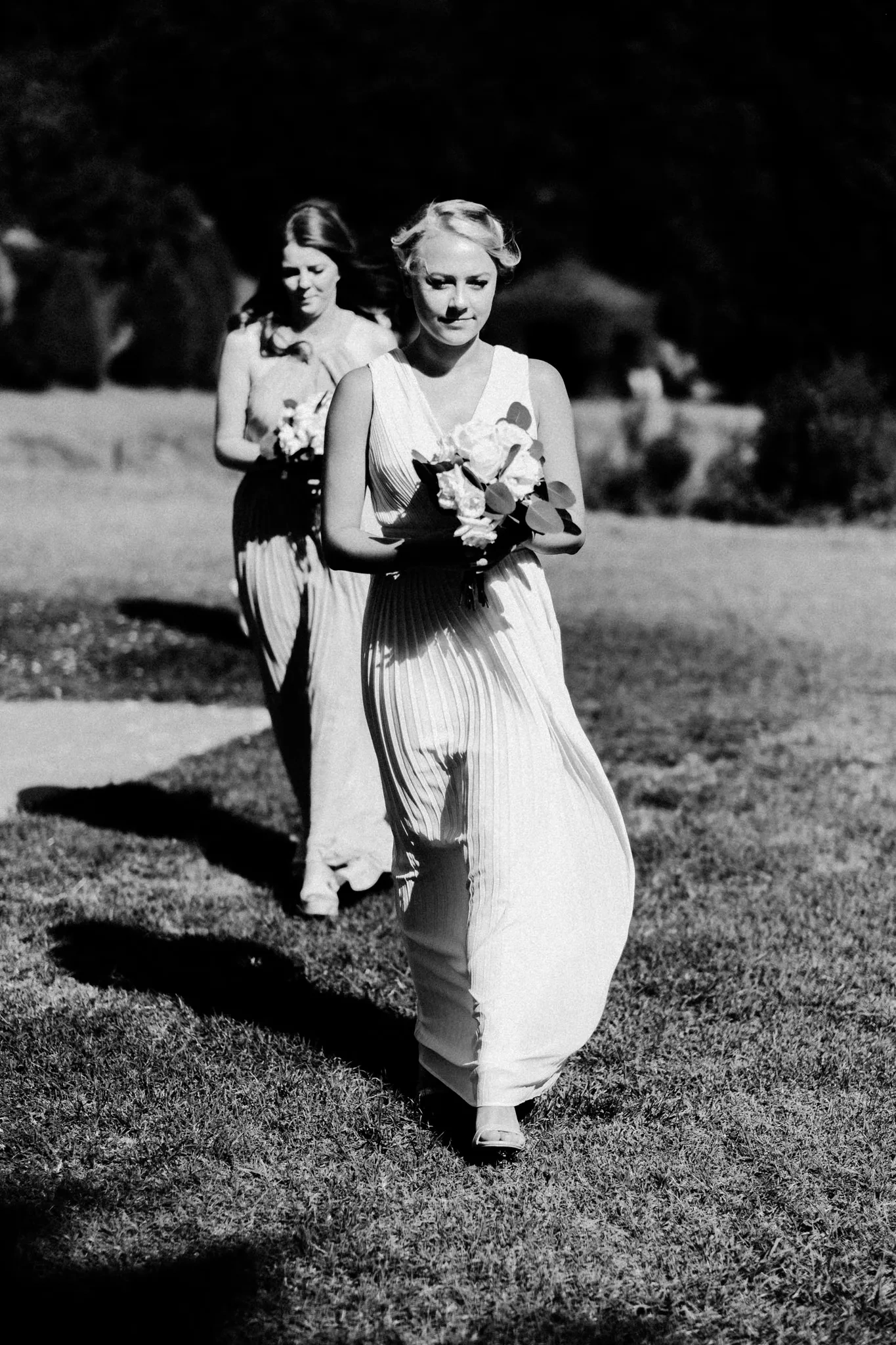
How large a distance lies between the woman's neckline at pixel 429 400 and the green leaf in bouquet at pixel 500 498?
12.3 inches

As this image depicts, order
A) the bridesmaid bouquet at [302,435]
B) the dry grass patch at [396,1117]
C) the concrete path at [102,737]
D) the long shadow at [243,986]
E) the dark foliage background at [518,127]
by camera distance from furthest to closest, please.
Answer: the dark foliage background at [518,127], the concrete path at [102,737], the bridesmaid bouquet at [302,435], the long shadow at [243,986], the dry grass patch at [396,1117]

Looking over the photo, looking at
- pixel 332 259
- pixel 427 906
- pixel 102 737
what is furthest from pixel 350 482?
pixel 102 737

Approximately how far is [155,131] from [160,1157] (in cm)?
4499

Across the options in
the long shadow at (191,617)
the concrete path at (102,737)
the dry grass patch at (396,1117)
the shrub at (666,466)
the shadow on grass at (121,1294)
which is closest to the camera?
the shadow on grass at (121,1294)

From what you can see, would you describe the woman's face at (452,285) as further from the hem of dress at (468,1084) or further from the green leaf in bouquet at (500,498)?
the hem of dress at (468,1084)

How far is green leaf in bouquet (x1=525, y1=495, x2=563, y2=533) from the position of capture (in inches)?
137

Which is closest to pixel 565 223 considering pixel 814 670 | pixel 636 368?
pixel 636 368

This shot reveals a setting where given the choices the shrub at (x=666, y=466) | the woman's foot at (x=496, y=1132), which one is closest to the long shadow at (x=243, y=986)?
the woman's foot at (x=496, y=1132)

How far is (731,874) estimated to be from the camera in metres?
6.21

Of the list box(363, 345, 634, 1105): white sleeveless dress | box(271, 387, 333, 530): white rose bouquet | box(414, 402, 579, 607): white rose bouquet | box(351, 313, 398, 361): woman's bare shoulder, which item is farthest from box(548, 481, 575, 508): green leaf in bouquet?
box(351, 313, 398, 361): woman's bare shoulder

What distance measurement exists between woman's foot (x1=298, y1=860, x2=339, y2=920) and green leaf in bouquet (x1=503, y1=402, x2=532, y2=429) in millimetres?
2327

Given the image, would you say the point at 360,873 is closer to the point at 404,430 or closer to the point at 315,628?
the point at 315,628

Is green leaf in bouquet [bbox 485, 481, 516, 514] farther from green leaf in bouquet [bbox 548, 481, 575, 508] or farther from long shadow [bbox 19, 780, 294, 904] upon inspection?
long shadow [bbox 19, 780, 294, 904]

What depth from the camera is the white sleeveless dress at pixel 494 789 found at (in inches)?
147
